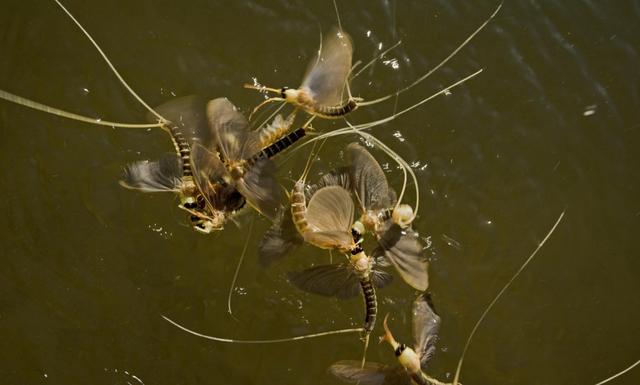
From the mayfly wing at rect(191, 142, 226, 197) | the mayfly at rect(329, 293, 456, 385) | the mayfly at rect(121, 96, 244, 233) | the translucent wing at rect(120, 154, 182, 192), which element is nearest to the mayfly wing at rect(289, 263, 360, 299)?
the mayfly at rect(329, 293, 456, 385)

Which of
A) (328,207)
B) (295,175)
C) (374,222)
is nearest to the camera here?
(328,207)

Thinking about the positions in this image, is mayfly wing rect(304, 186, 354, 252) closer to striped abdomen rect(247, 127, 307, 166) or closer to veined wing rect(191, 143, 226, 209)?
striped abdomen rect(247, 127, 307, 166)

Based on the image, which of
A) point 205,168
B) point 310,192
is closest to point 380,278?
point 310,192

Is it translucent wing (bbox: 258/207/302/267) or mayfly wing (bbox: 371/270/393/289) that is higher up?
translucent wing (bbox: 258/207/302/267)

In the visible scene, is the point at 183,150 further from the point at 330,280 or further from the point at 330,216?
the point at 330,280

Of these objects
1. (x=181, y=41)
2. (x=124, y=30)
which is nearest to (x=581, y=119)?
(x=181, y=41)
